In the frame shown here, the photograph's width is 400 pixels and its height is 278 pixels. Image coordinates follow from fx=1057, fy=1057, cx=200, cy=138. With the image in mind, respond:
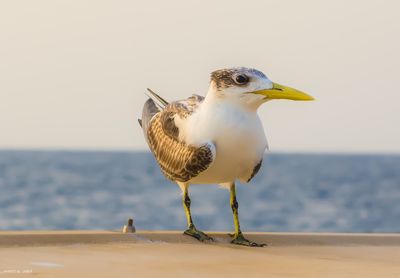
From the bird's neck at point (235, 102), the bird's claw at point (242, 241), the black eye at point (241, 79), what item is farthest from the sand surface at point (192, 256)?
the black eye at point (241, 79)

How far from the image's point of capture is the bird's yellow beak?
26.0 ft

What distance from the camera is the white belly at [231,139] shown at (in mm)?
7988

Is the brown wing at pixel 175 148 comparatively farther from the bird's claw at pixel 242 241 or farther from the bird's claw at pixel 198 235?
the bird's claw at pixel 242 241

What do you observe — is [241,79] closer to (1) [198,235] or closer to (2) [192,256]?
(1) [198,235]

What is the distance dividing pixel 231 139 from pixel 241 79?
46 centimetres

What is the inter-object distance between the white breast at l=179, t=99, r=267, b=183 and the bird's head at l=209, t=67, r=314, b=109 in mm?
91

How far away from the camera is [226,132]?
26.2 feet

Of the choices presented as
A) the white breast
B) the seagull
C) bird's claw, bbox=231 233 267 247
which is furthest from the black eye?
bird's claw, bbox=231 233 267 247

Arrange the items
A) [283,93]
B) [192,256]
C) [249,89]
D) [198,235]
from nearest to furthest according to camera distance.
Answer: [192,256], [283,93], [249,89], [198,235]

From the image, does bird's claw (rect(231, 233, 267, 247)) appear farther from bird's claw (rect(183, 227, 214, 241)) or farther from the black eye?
the black eye

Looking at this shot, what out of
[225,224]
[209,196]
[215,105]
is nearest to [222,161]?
[215,105]

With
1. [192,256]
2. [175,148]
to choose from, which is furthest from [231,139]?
[192,256]

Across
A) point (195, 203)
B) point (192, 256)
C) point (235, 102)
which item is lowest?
point (195, 203)

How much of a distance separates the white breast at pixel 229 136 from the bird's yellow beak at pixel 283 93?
211mm
